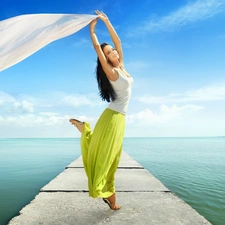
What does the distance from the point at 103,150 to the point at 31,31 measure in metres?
1.60

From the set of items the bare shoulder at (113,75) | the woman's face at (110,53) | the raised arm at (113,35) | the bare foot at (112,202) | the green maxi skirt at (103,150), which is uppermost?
the raised arm at (113,35)

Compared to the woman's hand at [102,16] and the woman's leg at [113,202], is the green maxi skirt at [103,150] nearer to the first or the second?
the woman's leg at [113,202]

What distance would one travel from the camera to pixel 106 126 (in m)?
2.84

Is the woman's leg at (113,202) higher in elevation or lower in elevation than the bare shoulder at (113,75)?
lower

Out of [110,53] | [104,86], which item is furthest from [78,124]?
[110,53]

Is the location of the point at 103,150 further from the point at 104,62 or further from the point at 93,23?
the point at 93,23

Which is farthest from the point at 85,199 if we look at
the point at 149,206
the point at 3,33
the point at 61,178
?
the point at 3,33

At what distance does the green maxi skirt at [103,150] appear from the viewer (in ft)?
9.10

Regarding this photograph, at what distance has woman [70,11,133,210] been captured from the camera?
278 cm

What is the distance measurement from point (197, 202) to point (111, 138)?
2582 millimetres

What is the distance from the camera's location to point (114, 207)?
10.1 ft

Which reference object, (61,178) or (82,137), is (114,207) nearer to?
(82,137)

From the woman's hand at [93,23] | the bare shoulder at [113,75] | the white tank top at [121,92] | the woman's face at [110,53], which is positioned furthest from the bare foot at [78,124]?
the woman's hand at [93,23]

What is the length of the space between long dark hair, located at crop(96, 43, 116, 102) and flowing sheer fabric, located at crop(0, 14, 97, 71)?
478 mm
